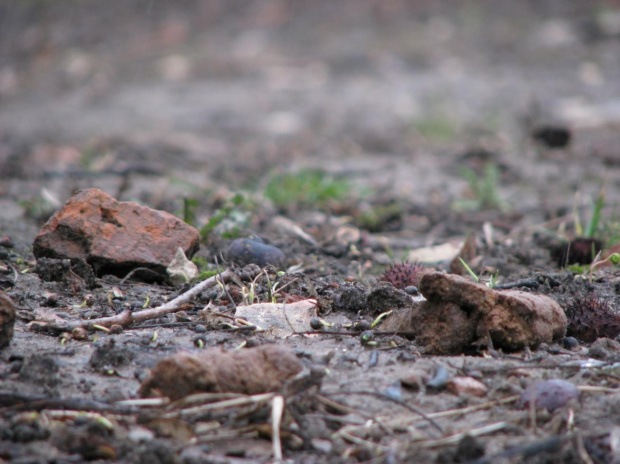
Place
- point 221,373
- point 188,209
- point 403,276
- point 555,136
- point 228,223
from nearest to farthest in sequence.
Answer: point 221,373 < point 403,276 < point 188,209 < point 228,223 < point 555,136

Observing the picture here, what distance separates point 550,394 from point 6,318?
1.48 meters

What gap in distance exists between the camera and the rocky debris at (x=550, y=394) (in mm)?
1649

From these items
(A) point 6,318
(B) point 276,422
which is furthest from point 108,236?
(B) point 276,422

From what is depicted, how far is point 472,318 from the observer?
201 centimetres

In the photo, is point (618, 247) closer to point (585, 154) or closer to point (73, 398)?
point (73, 398)

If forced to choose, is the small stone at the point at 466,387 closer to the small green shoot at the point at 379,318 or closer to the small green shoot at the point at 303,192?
the small green shoot at the point at 379,318

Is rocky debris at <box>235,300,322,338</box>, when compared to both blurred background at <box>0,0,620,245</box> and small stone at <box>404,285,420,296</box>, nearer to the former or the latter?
small stone at <box>404,285,420,296</box>

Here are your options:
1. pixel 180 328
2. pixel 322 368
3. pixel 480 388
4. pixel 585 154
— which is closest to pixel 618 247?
pixel 480 388

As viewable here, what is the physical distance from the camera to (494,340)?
200 cm

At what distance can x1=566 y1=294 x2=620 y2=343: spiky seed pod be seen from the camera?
84.7 inches

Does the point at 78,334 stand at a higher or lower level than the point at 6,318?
lower

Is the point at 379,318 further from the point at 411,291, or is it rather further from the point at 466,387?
the point at 466,387

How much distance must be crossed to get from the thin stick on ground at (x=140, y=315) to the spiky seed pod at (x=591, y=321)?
4.05 ft

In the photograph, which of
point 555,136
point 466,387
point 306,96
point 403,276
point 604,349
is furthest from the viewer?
point 306,96
